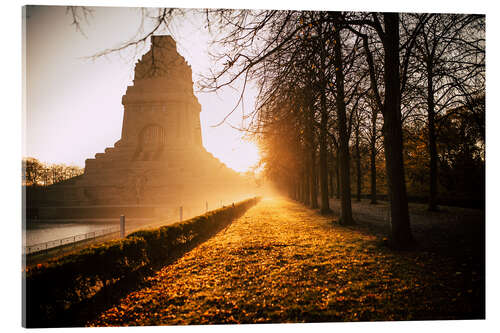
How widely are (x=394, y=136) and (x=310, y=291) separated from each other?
4150 mm

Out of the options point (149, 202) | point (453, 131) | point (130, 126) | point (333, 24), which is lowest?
point (149, 202)

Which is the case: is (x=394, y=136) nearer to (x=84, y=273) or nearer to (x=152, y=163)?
(x=84, y=273)

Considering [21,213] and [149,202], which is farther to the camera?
[149,202]

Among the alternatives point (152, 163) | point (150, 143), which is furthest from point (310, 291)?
point (150, 143)

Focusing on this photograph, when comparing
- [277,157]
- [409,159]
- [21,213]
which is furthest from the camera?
[277,157]

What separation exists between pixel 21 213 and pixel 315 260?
5812 millimetres

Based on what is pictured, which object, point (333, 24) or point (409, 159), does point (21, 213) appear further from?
point (409, 159)

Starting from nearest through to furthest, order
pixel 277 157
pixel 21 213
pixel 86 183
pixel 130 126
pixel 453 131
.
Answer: pixel 21 213, pixel 453 131, pixel 277 157, pixel 86 183, pixel 130 126

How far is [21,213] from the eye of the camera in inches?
157

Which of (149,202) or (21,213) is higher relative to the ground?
(21,213)

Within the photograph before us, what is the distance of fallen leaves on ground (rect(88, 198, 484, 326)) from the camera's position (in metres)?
3.11

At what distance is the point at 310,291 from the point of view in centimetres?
353

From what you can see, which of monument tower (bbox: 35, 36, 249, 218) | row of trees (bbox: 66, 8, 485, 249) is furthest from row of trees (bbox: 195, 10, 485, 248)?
monument tower (bbox: 35, 36, 249, 218)

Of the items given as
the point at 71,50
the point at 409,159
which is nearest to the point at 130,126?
the point at 71,50
